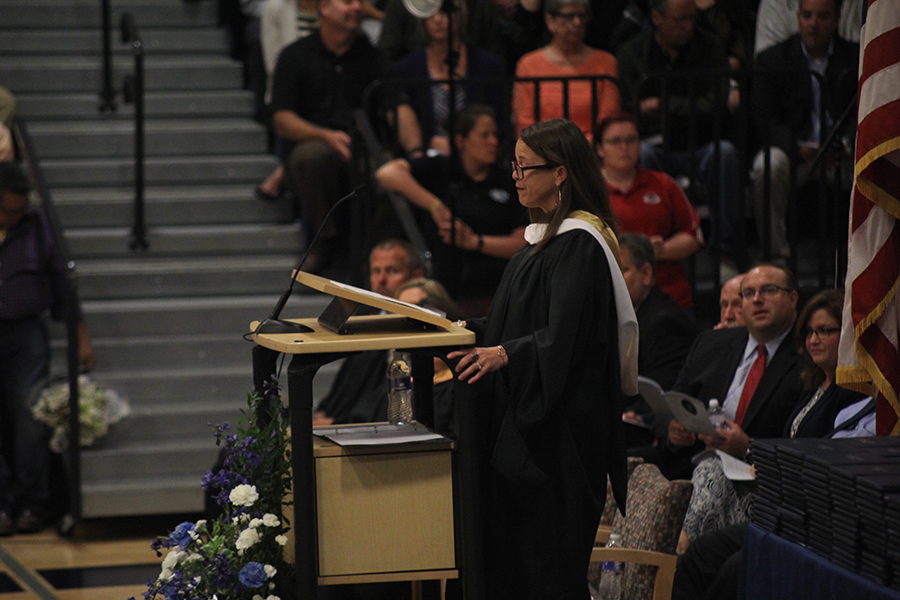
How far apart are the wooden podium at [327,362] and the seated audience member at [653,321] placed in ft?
6.84

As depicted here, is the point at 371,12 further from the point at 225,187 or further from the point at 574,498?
the point at 574,498

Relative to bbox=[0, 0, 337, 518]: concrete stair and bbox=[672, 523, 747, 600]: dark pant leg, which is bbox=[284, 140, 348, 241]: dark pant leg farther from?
bbox=[672, 523, 747, 600]: dark pant leg

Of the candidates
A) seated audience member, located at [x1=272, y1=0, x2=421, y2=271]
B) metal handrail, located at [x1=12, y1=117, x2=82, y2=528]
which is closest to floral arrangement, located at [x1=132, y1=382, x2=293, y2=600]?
metal handrail, located at [x1=12, y1=117, x2=82, y2=528]

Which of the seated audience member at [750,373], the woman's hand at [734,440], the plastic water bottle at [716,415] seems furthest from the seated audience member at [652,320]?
the woman's hand at [734,440]

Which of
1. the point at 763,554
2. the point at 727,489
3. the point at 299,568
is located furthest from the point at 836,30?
the point at 299,568

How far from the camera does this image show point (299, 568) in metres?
2.92

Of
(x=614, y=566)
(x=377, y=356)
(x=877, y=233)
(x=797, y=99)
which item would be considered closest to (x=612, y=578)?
(x=614, y=566)

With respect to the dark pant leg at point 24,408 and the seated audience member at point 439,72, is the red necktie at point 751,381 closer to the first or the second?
the seated audience member at point 439,72

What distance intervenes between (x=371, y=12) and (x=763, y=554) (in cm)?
556

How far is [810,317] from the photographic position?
4.07 meters

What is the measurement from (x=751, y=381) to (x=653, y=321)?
26.5 inches

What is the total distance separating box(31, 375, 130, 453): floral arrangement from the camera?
6.31 metres

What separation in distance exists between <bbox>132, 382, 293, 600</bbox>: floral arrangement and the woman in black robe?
0.52m

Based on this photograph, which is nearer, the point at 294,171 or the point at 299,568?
the point at 299,568
